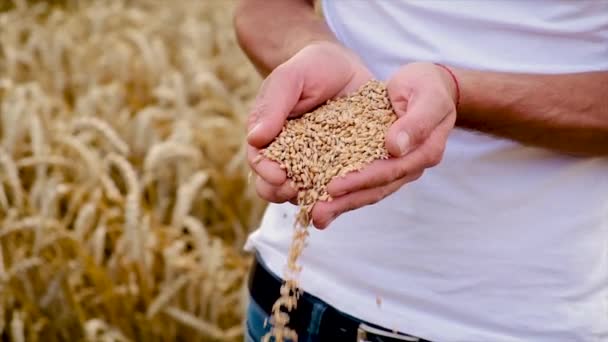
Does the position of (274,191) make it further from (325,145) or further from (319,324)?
(319,324)

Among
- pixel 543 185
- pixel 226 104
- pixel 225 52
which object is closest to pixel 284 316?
pixel 543 185

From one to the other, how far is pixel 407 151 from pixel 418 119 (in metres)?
0.03

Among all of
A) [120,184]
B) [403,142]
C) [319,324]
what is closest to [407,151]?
[403,142]

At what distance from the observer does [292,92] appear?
41.8 inches

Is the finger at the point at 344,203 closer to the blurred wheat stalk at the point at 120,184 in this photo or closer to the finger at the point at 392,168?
the finger at the point at 392,168

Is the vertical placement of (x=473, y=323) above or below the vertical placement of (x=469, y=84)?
below

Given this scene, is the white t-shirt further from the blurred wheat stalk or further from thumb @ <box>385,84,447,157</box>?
the blurred wheat stalk

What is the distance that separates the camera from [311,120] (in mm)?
1126

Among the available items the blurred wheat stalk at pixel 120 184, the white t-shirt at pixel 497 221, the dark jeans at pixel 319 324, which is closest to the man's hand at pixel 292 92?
the white t-shirt at pixel 497 221

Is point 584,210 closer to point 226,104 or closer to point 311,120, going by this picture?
point 311,120

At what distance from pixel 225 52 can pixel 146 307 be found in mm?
1583

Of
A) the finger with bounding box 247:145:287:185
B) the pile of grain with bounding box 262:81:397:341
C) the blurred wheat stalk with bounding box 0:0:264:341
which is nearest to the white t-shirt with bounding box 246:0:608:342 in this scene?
the pile of grain with bounding box 262:81:397:341

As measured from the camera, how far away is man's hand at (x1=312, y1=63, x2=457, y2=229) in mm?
980

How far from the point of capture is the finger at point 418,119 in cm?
98
